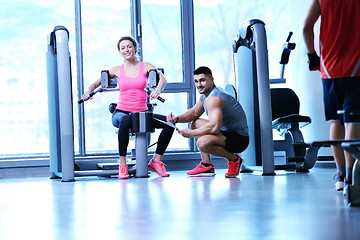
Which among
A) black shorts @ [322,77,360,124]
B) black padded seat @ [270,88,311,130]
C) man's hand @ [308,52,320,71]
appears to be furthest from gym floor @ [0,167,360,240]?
black padded seat @ [270,88,311,130]

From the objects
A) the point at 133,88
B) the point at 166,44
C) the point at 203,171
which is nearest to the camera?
the point at 203,171

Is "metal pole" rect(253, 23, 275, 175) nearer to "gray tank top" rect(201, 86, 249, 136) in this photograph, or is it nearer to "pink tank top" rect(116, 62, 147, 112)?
"gray tank top" rect(201, 86, 249, 136)

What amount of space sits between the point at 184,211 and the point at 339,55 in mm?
1154

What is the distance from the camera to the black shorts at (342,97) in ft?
9.97

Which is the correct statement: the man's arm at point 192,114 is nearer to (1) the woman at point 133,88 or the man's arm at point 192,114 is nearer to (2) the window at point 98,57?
(1) the woman at point 133,88

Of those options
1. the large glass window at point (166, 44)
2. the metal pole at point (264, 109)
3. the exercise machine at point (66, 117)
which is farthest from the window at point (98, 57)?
the metal pole at point (264, 109)

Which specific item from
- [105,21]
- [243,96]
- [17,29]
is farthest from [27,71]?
[243,96]

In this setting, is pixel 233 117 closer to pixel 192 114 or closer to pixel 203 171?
pixel 192 114

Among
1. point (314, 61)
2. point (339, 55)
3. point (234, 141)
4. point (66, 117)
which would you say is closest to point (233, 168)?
point (234, 141)

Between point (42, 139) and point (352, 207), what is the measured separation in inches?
169

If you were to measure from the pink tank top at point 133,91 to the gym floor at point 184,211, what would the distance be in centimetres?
112

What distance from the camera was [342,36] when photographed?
3.12 meters

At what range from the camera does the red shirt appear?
3104 millimetres

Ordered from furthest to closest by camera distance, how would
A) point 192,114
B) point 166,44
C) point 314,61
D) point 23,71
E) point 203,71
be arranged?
point 166,44, point 23,71, point 192,114, point 203,71, point 314,61
